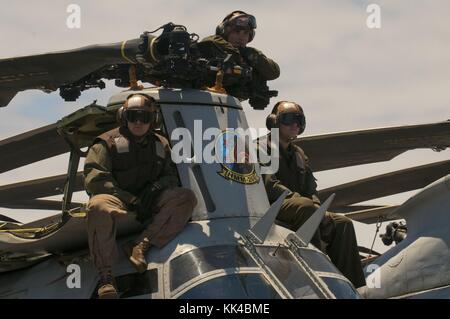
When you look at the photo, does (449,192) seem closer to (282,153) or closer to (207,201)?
(282,153)

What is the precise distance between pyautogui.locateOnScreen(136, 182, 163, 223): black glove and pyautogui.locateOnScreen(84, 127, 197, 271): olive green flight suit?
0.14ft

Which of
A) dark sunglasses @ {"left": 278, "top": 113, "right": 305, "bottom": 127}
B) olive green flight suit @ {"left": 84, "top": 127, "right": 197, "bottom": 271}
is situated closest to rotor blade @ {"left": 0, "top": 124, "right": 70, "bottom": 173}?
olive green flight suit @ {"left": 84, "top": 127, "right": 197, "bottom": 271}

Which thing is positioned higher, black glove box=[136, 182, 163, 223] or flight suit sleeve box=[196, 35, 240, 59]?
flight suit sleeve box=[196, 35, 240, 59]

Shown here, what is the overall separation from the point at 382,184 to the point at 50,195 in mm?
4841

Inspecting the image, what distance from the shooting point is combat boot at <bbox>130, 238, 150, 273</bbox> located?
8531mm

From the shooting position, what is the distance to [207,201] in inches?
361

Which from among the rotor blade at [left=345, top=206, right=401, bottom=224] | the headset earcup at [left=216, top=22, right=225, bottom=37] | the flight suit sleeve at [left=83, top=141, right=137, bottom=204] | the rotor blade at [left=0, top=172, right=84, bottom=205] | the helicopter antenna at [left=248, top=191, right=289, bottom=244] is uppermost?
the headset earcup at [left=216, top=22, right=225, bottom=37]

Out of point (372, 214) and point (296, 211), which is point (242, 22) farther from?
point (372, 214)

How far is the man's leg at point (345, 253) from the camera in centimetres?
1023

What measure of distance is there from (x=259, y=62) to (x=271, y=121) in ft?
2.09

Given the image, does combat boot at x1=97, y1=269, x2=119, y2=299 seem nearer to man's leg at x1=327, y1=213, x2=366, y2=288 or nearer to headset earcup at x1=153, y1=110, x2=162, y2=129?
headset earcup at x1=153, y1=110, x2=162, y2=129

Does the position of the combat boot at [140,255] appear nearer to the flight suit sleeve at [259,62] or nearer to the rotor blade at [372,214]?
the flight suit sleeve at [259,62]
